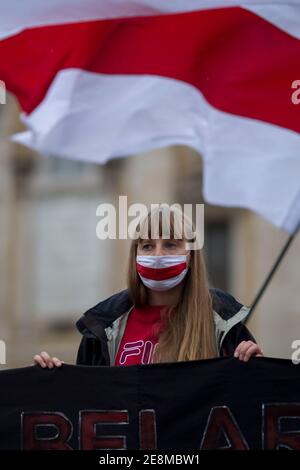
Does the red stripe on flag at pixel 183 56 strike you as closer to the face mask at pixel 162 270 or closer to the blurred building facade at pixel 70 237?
the face mask at pixel 162 270

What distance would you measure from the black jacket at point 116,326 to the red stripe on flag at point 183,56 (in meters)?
1.79

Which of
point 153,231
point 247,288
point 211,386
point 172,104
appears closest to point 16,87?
point 172,104

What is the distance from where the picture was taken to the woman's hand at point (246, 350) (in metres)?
4.08

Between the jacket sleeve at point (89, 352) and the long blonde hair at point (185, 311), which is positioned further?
the jacket sleeve at point (89, 352)

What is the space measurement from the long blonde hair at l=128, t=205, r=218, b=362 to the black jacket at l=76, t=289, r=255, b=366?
4 cm

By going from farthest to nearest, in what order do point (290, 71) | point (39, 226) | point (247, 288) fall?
point (39, 226), point (247, 288), point (290, 71)

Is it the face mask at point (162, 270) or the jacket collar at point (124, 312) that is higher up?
the face mask at point (162, 270)

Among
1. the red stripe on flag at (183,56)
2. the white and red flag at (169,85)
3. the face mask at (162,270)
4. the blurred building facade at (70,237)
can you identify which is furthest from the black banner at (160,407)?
the blurred building facade at (70,237)

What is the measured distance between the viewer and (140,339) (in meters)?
4.26
